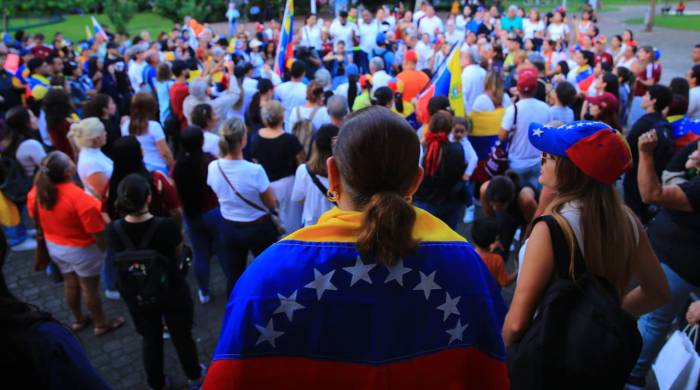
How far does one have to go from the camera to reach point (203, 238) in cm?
480

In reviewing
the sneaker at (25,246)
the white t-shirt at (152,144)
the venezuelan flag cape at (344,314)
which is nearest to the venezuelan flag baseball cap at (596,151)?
the venezuelan flag cape at (344,314)

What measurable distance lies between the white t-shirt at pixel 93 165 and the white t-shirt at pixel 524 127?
A: 3967 millimetres

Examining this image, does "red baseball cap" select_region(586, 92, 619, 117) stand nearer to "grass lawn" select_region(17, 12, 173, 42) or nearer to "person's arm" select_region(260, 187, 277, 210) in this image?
"person's arm" select_region(260, 187, 277, 210)

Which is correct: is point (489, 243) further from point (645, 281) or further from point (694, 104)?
point (694, 104)

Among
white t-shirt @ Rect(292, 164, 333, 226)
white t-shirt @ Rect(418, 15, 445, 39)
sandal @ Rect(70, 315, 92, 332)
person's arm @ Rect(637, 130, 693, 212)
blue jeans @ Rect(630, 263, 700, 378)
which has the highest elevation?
white t-shirt @ Rect(418, 15, 445, 39)

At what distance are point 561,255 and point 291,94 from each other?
5489 millimetres

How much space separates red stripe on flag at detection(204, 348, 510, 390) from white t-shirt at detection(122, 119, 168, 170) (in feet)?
15.1

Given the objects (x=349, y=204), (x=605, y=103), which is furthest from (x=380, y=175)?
(x=605, y=103)

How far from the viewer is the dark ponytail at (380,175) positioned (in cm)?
141

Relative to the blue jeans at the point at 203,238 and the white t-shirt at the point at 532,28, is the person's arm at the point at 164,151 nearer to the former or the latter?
the blue jeans at the point at 203,238

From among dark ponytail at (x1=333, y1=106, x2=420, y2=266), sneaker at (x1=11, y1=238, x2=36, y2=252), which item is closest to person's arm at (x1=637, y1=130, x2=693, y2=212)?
dark ponytail at (x1=333, y1=106, x2=420, y2=266)

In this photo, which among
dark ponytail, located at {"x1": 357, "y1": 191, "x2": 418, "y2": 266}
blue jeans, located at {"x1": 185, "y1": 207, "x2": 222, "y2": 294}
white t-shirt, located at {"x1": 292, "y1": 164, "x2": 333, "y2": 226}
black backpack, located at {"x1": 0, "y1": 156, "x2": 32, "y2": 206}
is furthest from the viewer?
black backpack, located at {"x1": 0, "y1": 156, "x2": 32, "y2": 206}

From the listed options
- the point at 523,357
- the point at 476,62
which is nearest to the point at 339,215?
the point at 523,357

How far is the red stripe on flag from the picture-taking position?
4.74ft
